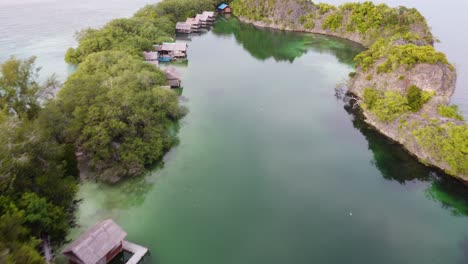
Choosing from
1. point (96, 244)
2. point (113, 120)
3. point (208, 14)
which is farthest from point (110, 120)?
point (208, 14)

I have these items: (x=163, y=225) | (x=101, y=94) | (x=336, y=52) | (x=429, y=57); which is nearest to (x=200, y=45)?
(x=336, y=52)

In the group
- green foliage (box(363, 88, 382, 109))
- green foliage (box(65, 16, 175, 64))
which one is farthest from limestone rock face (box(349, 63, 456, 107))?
green foliage (box(65, 16, 175, 64))

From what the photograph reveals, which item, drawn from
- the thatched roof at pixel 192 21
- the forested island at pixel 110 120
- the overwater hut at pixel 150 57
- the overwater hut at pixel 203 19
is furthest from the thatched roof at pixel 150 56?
the overwater hut at pixel 203 19

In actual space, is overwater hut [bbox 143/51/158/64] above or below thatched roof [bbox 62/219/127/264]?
above

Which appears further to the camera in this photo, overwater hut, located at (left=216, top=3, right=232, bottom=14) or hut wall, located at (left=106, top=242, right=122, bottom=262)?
overwater hut, located at (left=216, top=3, right=232, bottom=14)

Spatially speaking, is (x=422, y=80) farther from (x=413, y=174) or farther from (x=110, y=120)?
(x=110, y=120)

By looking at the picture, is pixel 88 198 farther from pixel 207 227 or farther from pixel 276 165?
pixel 276 165

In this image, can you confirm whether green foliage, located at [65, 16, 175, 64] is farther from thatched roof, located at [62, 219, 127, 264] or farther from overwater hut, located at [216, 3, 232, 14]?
overwater hut, located at [216, 3, 232, 14]
